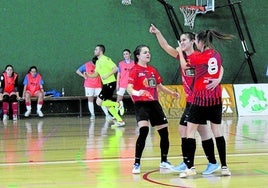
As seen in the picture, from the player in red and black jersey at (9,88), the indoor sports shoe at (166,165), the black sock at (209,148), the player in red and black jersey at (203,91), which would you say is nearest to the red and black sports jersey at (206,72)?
the player in red and black jersey at (203,91)

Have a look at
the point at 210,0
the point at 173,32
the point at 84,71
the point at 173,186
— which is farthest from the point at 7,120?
the point at 173,186

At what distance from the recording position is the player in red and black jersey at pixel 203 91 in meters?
5.78

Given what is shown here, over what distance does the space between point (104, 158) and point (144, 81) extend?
4.67 ft

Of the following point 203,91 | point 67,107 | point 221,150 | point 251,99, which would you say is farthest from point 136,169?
point 67,107

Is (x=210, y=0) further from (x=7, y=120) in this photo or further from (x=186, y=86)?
(x=186, y=86)

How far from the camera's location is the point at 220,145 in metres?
5.95

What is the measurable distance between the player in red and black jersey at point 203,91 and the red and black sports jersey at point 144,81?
2.45ft

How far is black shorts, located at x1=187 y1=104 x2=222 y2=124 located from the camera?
19.0ft

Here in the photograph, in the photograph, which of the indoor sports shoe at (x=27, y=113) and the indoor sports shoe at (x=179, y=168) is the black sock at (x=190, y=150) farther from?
the indoor sports shoe at (x=27, y=113)

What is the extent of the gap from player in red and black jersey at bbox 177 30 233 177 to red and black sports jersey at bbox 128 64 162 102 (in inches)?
29.4

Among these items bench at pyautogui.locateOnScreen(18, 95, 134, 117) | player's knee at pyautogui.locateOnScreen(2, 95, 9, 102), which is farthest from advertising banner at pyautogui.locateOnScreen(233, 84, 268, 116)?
player's knee at pyautogui.locateOnScreen(2, 95, 9, 102)

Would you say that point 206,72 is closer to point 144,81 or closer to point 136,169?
point 144,81

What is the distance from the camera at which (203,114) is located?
229 inches

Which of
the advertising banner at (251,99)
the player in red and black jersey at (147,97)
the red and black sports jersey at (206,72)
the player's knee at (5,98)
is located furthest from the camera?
the advertising banner at (251,99)
